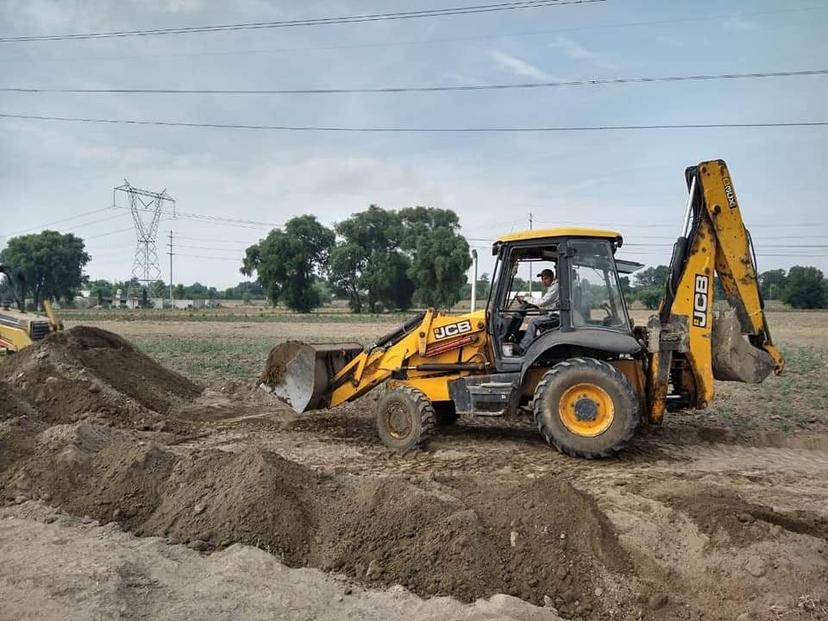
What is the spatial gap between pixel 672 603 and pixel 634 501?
5.20ft

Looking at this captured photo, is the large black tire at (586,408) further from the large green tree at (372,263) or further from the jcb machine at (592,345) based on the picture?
the large green tree at (372,263)

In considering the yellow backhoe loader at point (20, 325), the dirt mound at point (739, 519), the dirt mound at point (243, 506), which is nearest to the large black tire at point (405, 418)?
the dirt mound at point (243, 506)

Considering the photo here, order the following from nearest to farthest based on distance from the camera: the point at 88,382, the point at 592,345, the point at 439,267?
the point at 592,345 < the point at 88,382 < the point at 439,267

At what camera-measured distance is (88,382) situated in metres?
9.62

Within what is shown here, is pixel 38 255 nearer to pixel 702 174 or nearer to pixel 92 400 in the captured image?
pixel 92 400

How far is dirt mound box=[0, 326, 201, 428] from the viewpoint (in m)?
8.97

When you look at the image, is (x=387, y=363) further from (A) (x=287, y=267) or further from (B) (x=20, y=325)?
(A) (x=287, y=267)

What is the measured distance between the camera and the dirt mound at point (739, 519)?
4426 mm

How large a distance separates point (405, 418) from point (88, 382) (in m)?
5.21

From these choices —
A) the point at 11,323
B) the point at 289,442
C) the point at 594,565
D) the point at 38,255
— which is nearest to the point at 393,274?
the point at 38,255

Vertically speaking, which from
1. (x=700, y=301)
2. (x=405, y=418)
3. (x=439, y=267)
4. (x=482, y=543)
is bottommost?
(x=482, y=543)

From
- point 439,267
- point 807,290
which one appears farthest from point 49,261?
point 807,290

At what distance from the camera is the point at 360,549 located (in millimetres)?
4406

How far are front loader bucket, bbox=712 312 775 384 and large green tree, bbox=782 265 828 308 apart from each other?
7230 cm
